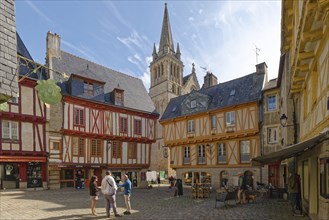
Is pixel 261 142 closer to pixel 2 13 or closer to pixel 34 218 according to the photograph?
pixel 34 218

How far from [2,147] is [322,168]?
1701cm

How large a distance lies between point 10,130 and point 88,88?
670 cm

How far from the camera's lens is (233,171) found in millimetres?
19578

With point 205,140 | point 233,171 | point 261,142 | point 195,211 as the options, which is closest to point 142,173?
point 205,140

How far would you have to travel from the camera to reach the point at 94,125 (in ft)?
72.2

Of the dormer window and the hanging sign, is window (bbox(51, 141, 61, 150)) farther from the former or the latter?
the hanging sign

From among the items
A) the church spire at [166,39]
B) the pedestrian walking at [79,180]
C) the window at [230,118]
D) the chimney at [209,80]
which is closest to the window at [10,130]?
the pedestrian walking at [79,180]

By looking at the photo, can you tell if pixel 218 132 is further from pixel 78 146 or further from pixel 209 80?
pixel 78 146

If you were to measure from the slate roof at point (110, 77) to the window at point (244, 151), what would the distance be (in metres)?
9.99

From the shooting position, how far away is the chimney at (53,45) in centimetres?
2141

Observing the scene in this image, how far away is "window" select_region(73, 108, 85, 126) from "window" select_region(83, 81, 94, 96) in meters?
1.59

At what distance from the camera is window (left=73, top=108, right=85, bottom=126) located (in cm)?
2088

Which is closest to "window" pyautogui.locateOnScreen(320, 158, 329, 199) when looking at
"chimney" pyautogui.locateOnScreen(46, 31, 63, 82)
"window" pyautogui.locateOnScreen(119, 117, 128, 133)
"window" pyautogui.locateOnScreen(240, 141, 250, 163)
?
"window" pyautogui.locateOnScreen(240, 141, 250, 163)

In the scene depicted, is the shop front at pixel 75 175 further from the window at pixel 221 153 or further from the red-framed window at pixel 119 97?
the window at pixel 221 153
